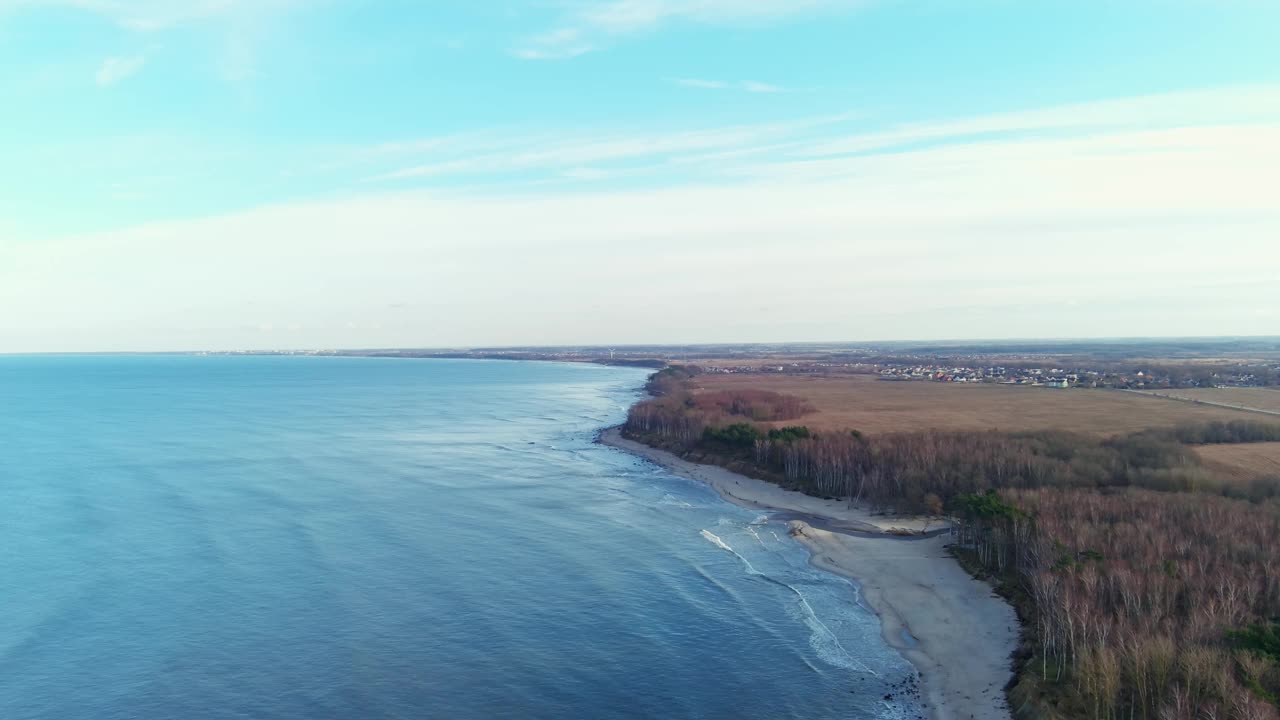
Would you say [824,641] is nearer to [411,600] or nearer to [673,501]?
[411,600]

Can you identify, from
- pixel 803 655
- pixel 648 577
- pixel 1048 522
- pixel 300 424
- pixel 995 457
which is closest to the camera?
pixel 803 655

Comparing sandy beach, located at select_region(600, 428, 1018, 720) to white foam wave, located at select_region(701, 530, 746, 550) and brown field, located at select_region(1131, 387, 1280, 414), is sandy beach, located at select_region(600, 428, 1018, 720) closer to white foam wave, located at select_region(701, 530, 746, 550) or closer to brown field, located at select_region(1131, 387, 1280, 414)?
white foam wave, located at select_region(701, 530, 746, 550)

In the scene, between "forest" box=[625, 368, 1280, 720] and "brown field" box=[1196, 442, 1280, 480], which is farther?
"brown field" box=[1196, 442, 1280, 480]

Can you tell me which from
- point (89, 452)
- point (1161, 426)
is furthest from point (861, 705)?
point (89, 452)

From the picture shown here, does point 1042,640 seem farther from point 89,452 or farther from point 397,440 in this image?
point 89,452

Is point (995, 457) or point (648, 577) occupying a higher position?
point (995, 457)

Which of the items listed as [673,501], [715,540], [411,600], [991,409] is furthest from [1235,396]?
[411,600]

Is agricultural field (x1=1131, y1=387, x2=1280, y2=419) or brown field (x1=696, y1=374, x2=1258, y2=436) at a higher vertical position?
agricultural field (x1=1131, y1=387, x2=1280, y2=419)

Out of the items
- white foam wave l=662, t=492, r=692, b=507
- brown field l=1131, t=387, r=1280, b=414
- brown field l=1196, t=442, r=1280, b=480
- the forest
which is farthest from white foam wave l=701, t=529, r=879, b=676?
brown field l=1131, t=387, r=1280, b=414
